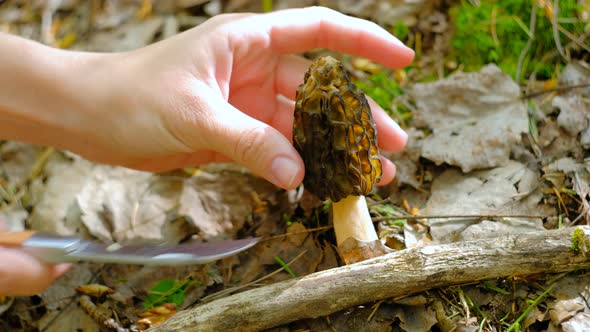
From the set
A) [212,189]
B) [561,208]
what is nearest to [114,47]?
[212,189]

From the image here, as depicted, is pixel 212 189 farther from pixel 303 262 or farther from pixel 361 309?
pixel 361 309

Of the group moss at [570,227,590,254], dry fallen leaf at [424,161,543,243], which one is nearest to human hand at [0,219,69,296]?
dry fallen leaf at [424,161,543,243]

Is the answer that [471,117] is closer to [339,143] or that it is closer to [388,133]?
[388,133]

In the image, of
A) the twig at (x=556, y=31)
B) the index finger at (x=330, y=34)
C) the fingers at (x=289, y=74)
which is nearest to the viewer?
the index finger at (x=330, y=34)

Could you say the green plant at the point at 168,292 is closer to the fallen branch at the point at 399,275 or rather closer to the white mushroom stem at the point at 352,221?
the fallen branch at the point at 399,275

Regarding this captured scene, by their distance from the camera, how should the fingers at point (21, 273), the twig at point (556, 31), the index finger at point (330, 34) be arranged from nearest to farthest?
the fingers at point (21, 273)
the index finger at point (330, 34)
the twig at point (556, 31)

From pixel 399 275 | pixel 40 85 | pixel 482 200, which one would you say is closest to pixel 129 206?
pixel 40 85

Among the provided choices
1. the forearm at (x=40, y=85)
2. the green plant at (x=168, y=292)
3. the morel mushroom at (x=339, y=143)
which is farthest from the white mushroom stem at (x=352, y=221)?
the forearm at (x=40, y=85)
